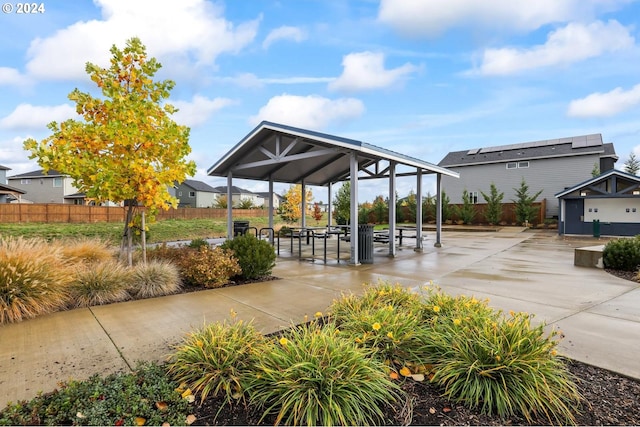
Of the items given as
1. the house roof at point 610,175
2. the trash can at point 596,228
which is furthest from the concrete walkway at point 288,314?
the house roof at point 610,175

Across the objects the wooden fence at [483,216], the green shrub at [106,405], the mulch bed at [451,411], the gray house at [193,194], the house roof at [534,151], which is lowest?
the mulch bed at [451,411]

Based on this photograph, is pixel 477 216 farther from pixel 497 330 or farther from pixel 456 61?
pixel 497 330

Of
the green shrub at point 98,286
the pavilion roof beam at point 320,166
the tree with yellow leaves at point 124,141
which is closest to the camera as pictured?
the green shrub at point 98,286

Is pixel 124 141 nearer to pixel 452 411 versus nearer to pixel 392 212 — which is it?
pixel 452 411

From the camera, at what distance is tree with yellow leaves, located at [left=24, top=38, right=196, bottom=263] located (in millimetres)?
5559

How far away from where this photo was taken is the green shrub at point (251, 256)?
20.7ft

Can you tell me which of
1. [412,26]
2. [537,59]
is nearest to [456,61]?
[537,59]

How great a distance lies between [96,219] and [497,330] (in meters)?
28.5

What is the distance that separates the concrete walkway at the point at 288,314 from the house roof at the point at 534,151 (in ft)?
68.5

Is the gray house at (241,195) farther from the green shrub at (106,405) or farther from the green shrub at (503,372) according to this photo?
the green shrub at (503,372)

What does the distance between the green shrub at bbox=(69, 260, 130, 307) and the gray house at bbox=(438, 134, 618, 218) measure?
91.3 ft

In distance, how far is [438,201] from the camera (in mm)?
12547

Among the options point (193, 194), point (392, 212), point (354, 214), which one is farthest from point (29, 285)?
point (193, 194)

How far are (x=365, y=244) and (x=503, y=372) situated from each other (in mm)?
6190
